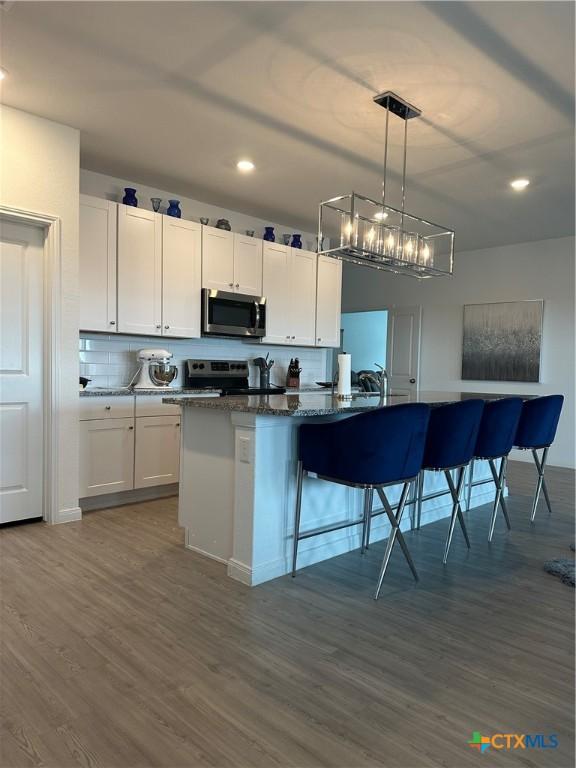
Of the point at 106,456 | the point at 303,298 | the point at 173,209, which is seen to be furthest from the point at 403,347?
the point at 106,456

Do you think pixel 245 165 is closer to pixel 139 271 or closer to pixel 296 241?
pixel 139 271

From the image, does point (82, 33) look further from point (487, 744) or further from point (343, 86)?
point (487, 744)

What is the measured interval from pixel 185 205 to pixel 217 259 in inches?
26.1

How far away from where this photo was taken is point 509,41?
2.47 metres

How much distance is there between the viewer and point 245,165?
13.4 feet

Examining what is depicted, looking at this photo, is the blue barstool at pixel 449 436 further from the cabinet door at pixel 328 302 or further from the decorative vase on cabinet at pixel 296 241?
the decorative vase on cabinet at pixel 296 241

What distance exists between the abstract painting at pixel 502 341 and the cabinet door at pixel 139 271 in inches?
164

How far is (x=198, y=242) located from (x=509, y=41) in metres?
2.89

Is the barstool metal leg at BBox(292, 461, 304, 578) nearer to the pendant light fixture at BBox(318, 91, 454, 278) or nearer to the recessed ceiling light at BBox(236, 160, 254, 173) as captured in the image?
the pendant light fixture at BBox(318, 91, 454, 278)

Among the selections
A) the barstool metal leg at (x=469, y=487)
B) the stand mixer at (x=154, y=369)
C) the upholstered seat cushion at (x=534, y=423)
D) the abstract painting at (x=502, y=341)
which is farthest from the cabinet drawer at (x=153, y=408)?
the abstract painting at (x=502, y=341)

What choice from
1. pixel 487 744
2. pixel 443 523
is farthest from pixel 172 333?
pixel 487 744

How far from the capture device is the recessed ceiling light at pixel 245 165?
4.02m

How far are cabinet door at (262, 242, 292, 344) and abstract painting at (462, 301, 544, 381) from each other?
2.65 meters

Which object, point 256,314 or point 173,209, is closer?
point 173,209
